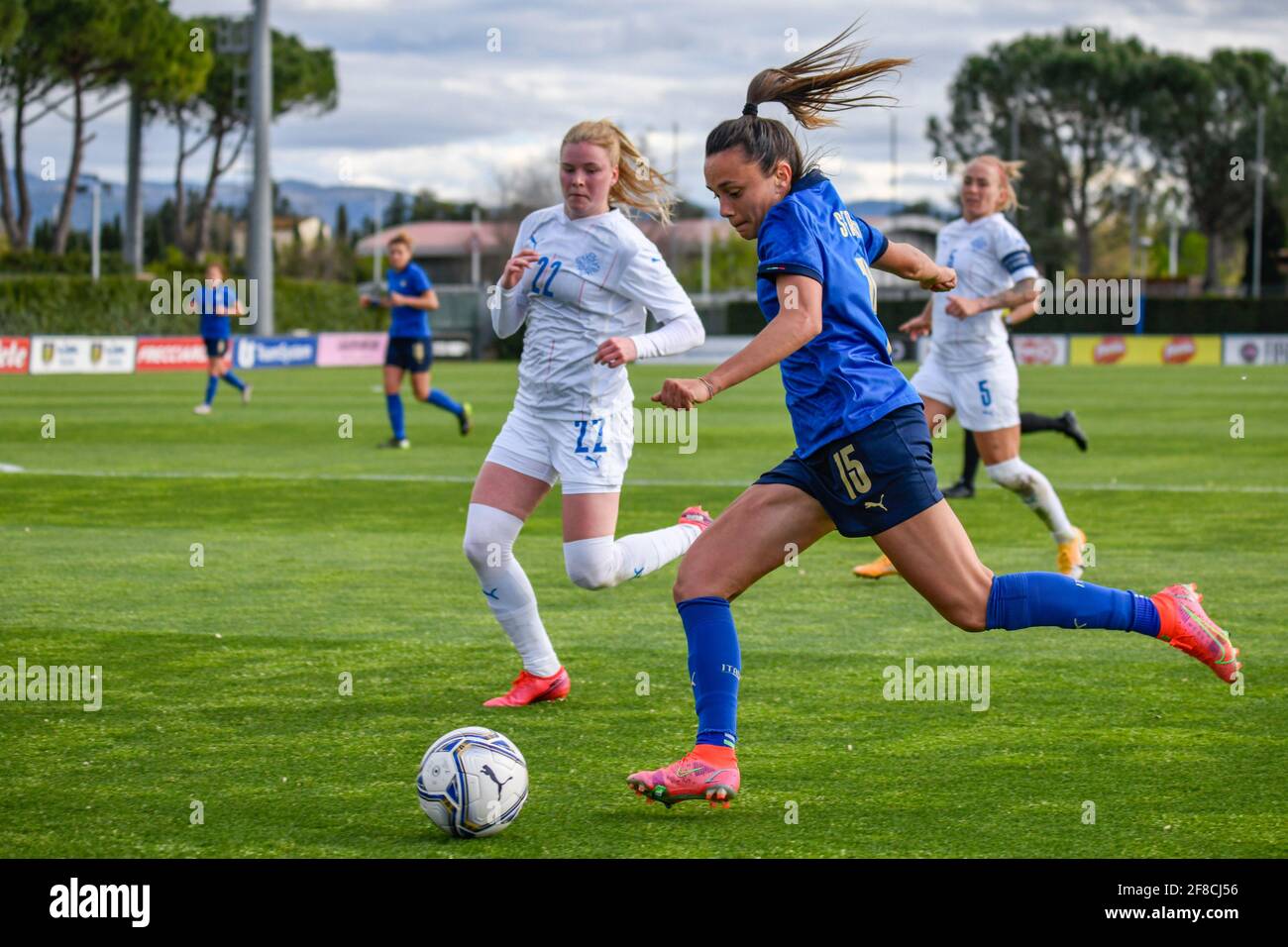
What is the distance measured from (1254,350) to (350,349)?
27.3m

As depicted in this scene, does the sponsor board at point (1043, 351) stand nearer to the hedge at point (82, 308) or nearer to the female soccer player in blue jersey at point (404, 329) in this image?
the hedge at point (82, 308)

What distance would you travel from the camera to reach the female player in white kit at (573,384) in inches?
252

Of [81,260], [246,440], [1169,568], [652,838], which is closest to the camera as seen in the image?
[652,838]

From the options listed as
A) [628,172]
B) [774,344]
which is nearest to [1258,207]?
[628,172]

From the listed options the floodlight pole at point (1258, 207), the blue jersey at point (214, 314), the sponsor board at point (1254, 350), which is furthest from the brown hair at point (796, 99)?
the floodlight pole at point (1258, 207)

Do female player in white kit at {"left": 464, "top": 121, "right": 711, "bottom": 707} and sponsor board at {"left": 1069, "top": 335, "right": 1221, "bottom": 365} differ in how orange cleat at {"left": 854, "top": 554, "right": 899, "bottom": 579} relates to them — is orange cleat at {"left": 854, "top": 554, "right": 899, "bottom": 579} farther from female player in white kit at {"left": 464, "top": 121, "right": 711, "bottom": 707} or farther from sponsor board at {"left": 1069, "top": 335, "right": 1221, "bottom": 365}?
sponsor board at {"left": 1069, "top": 335, "right": 1221, "bottom": 365}

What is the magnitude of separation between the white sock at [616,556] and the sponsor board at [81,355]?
34.8 metres

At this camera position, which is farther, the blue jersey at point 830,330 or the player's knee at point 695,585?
the player's knee at point 695,585

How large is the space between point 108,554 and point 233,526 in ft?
5.40

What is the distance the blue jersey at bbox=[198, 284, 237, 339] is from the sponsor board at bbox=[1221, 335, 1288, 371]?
113 ft

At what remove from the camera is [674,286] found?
653 cm

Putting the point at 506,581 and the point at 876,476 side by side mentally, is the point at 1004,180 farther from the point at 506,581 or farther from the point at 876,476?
the point at 876,476
